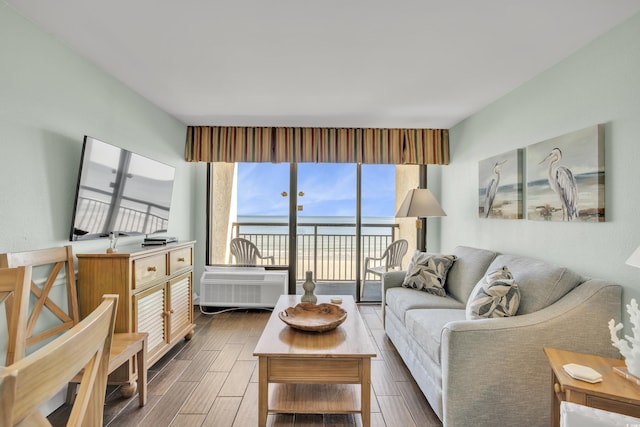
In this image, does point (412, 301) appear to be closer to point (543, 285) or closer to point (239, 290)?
point (543, 285)

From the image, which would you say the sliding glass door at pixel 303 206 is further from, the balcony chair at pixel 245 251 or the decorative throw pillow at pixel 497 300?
the decorative throw pillow at pixel 497 300

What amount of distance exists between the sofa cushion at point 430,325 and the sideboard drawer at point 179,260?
2.11m

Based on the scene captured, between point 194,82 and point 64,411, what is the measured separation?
8.40 feet

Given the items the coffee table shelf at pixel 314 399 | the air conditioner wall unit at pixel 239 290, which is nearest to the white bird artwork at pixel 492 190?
the coffee table shelf at pixel 314 399

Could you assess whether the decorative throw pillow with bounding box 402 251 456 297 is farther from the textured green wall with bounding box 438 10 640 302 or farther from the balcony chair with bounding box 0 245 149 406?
the balcony chair with bounding box 0 245 149 406

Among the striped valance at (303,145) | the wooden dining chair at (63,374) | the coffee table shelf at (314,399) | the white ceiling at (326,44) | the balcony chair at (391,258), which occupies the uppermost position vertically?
the white ceiling at (326,44)

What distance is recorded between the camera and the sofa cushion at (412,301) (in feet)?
8.60

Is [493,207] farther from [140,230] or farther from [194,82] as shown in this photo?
[140,230]

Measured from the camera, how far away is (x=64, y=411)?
1.95 m

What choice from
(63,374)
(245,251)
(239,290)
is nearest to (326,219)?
(245,251)

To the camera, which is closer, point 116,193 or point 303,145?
point 116,193

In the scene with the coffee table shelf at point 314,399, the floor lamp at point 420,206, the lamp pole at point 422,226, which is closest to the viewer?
the coffee table shelf at point 314,399

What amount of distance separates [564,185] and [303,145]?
9.17ft

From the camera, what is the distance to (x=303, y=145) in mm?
4059
